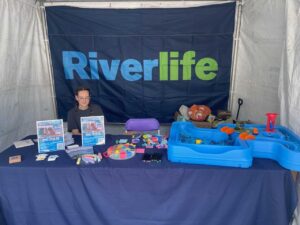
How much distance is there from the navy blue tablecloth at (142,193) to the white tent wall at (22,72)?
1000 millimetres

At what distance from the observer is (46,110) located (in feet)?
10.1

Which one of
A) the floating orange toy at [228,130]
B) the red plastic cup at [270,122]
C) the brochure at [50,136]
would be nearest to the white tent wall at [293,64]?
the red plastic cup at [270,122]

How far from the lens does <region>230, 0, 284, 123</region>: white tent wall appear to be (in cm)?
208

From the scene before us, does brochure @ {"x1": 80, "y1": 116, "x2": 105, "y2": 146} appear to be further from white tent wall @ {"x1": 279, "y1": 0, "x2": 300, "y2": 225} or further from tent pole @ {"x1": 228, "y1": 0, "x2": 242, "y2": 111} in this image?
tent pole @ {"x1": 228, "y1": 0, "x2": 242, "y2": 111}

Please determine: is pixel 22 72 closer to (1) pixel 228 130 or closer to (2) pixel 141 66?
(2) pixel 141 66

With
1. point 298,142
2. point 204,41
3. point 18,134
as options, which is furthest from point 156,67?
point 298,142

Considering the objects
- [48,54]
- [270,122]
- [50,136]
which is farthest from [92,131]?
[48,54]

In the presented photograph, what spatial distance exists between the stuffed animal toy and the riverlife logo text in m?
0.39

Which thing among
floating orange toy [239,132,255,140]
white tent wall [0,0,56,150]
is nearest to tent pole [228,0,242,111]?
floating orange toy [239,132,255,140]

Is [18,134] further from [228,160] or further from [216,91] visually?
[216,91]

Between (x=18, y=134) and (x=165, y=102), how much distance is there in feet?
5.78

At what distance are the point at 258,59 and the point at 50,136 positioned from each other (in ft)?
6.97

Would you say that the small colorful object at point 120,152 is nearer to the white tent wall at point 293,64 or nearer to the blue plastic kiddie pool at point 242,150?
the blue plastic kiddie pool at point 242,150

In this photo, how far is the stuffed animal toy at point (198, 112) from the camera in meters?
2.92
